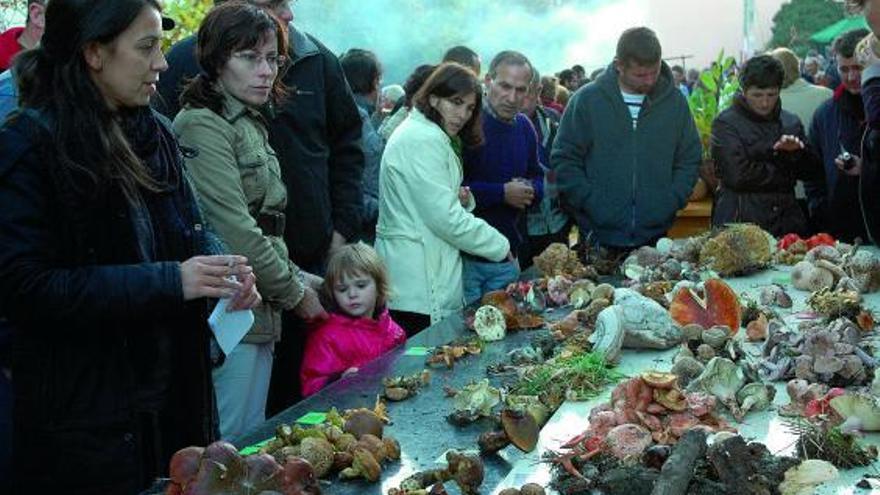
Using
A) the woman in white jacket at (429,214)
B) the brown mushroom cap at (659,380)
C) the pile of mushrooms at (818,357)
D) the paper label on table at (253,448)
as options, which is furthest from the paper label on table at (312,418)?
the woman in white jacket at (429,214)

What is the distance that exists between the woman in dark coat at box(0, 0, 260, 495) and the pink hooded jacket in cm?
101

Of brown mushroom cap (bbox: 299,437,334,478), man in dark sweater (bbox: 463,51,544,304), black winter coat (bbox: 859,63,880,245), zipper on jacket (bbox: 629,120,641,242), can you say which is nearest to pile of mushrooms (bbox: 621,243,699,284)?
zipper on jacket (bbox: 629,120,641,242)

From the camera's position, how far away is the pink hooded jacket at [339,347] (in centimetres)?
391

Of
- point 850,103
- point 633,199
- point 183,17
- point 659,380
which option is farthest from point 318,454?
point 183,17

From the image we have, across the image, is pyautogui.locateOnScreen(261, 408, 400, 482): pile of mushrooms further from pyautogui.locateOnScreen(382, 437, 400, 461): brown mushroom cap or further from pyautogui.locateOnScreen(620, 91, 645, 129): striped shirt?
pyautogui.locateOnScreen(620, 91, 645, 129): striped shirt

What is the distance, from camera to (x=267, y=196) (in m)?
3.89

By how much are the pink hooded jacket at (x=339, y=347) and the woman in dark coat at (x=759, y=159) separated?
321 centimetres

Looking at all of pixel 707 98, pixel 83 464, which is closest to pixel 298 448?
pixel 83 464

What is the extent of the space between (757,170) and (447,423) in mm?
4162

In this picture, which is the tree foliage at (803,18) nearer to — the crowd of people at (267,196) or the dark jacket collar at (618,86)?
the crowd of people at (267,196)

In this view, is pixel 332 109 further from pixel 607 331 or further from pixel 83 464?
pixel 83 464

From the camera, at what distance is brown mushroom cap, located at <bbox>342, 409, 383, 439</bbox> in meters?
2.73

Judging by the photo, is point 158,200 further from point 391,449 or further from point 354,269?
point 354,269

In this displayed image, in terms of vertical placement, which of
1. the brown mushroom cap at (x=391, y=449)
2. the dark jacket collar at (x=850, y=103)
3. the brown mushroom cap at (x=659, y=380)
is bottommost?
the brown mushroom cap at (x=391, y=449)
